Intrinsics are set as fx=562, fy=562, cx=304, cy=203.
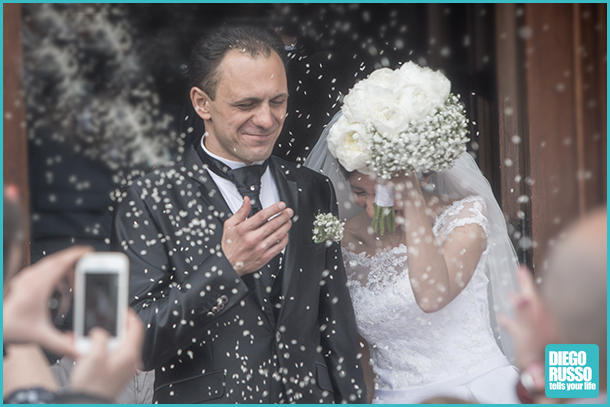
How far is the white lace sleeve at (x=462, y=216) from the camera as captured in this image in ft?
6.15

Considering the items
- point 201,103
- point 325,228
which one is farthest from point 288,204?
point 201,103

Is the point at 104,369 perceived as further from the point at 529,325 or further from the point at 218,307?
the point at 529,325

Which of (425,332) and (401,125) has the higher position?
(401,125)

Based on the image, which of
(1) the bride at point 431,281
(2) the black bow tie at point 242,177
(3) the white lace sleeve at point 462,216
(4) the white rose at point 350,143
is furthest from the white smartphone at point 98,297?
(3) the white lace sleeve at point 462,216

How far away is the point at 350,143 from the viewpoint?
68.8 inches

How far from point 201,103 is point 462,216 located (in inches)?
36.8

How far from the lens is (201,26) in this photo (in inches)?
72.4

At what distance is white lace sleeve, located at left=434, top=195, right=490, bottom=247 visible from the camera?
1.87 metres

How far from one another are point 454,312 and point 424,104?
28.8 inches

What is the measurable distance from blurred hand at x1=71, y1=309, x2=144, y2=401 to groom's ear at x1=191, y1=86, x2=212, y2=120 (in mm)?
893

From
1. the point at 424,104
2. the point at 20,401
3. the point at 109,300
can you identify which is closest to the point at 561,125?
the point at 424,104

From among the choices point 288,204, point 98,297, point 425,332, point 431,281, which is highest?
point 288,204

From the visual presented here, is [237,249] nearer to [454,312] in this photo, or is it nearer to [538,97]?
[454,312]

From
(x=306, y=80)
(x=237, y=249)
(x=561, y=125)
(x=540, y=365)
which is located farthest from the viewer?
(x=306, y=80)
